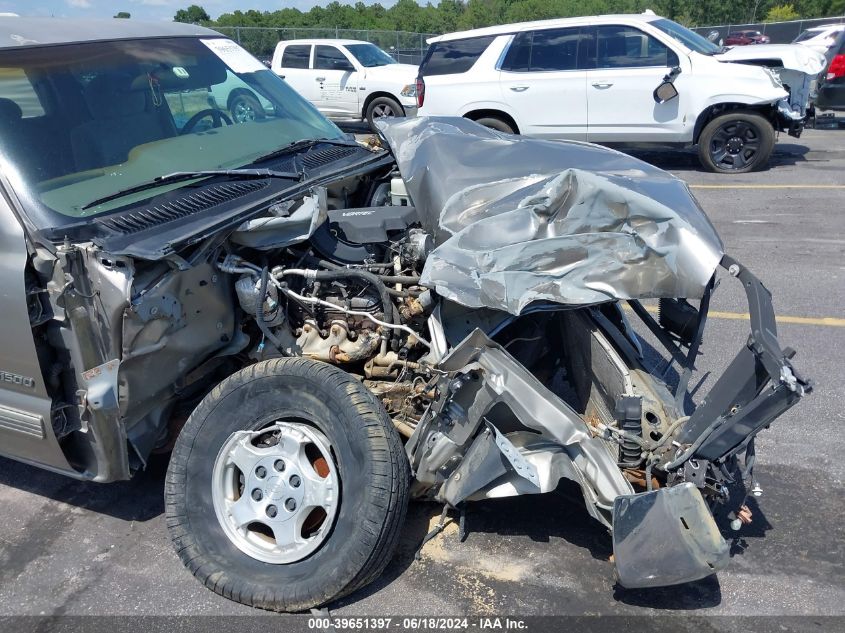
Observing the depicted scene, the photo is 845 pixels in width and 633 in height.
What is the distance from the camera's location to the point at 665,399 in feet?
9.51

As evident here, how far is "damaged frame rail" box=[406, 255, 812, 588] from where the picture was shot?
8.24 feet

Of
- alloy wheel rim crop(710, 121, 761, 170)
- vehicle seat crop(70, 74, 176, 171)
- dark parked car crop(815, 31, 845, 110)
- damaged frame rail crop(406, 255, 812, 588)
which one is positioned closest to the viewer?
damaged frame rail crop(406, 255, 812, 588)

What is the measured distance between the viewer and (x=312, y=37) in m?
27.0

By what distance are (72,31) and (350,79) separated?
40.5 feet

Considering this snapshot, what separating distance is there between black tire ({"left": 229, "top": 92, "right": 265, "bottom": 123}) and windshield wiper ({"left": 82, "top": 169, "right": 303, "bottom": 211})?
2.49 feet

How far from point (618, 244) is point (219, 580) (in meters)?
2.03

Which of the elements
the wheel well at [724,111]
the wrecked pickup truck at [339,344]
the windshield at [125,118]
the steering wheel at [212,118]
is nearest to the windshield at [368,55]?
the wheel well at [724,111]

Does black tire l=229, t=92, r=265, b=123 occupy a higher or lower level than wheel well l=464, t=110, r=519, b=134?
higher

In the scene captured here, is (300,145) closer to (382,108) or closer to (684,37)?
(684,37)

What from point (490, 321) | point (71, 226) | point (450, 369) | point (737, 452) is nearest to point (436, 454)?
point (450, 369)

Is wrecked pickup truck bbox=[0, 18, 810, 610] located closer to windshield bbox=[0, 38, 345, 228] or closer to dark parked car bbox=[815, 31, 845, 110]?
windshield bbox=[0, 38, 345, 228]

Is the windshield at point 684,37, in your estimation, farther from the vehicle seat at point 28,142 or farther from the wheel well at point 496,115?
the vehicle seat at point 28,142

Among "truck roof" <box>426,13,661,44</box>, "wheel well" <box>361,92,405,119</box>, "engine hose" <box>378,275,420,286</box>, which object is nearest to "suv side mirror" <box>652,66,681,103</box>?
"truck roof" <box>426,13,661,44</box>

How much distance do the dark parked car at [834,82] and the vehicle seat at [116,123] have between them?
13.6m
